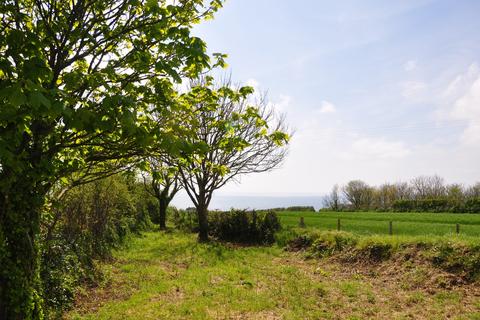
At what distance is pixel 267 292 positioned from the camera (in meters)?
10.3

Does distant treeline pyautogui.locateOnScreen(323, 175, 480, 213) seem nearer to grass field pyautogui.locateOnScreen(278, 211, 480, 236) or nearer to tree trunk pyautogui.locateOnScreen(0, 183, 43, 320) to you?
grass field pyautogui.locateOnScreen(278, 211, 480, 236)

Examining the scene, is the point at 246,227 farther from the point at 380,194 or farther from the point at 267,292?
the point at 380,194

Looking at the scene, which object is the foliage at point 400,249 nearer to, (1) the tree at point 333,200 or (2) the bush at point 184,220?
(2) the bush at point 184,220

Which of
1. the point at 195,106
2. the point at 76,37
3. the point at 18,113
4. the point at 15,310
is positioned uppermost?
the point at 76,37

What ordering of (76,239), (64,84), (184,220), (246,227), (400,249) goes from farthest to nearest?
1. (184,220)
2. (246,227)
3. (400,249)
4. (76,239)
5. (64,84)

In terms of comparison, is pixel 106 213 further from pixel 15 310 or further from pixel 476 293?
pixel 476 293

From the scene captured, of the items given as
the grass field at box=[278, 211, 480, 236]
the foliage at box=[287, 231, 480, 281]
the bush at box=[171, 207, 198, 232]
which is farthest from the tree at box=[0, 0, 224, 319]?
the bush at box=[171, 207, 198, 232]

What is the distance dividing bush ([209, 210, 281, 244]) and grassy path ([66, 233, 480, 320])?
21.2 ft

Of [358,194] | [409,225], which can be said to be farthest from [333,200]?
[409,225]

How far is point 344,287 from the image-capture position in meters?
10.9

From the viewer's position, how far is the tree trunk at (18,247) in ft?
18.2

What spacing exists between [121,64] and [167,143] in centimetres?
239

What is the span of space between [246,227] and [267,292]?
12130 mm

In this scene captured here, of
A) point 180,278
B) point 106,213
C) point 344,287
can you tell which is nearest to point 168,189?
point 106,213
